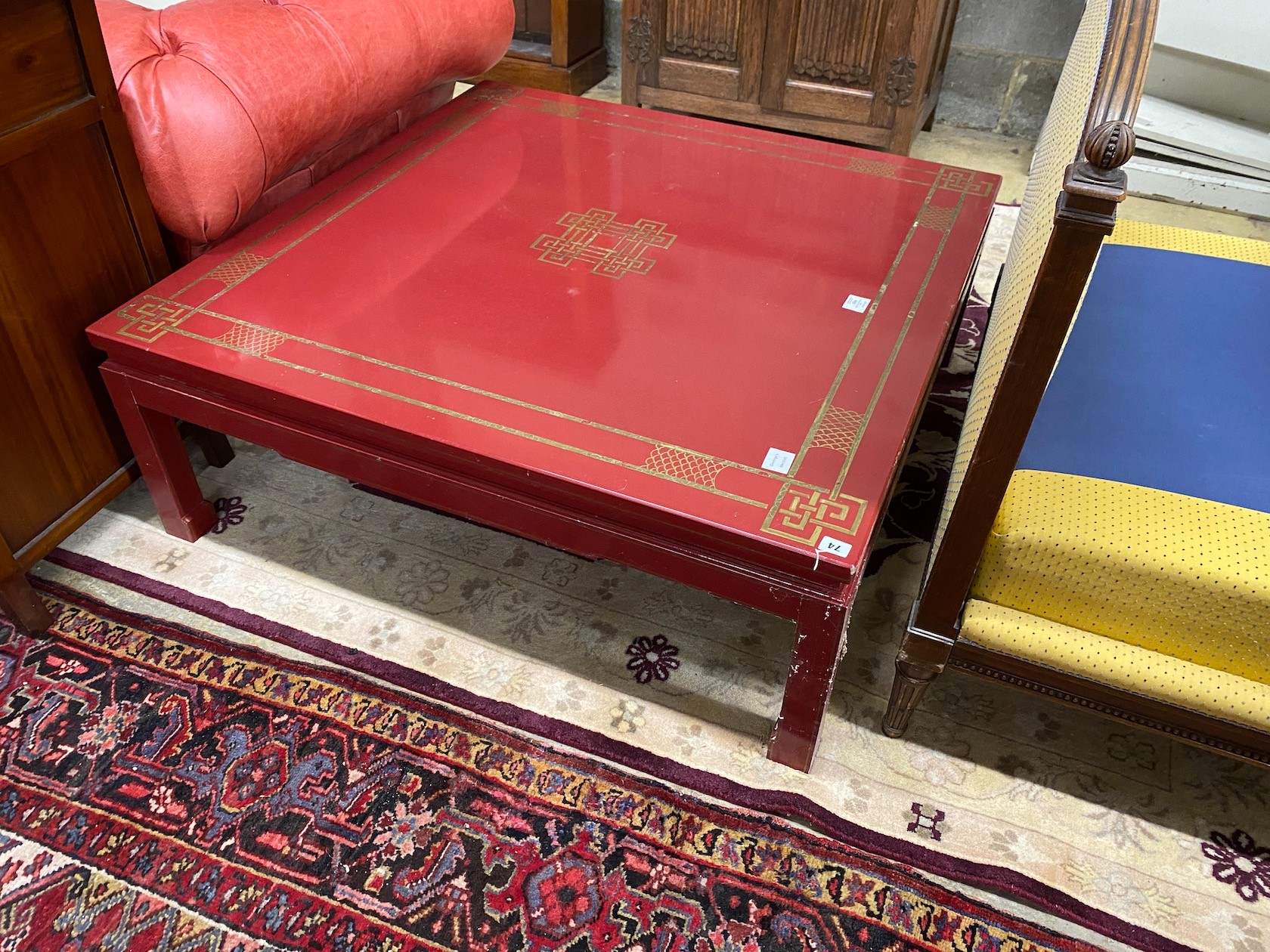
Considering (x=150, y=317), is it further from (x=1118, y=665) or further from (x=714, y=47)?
(x=714, y=47)

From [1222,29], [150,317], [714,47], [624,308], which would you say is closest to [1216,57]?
[1222,29]

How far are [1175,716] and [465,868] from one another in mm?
908

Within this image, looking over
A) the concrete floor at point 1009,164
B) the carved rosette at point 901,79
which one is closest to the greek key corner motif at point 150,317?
the concrete floor at point 1009,164

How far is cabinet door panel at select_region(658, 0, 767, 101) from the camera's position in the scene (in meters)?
2.77

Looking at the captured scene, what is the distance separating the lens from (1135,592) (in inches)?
44.8

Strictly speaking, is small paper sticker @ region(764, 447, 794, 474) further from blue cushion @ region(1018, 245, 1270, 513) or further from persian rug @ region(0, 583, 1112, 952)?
persian rug @ region(0, 583, 1112, 952)

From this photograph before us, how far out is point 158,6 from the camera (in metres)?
1.93

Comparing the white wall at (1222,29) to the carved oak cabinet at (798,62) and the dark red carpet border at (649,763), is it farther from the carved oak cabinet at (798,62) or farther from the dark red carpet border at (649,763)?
the dark red carpet border at (649,763)

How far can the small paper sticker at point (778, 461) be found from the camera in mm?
1233

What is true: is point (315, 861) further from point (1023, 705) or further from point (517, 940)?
point (1023, 705)

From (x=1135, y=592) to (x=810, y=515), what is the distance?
1.27ft

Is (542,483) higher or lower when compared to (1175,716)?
higher

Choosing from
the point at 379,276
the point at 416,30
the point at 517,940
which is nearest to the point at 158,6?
the point at 416,30

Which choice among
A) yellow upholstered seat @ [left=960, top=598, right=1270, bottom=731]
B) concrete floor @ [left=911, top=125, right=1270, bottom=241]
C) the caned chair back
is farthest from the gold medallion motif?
concrete floor @ [left=911, top=125, right=1270, bottom=241]
